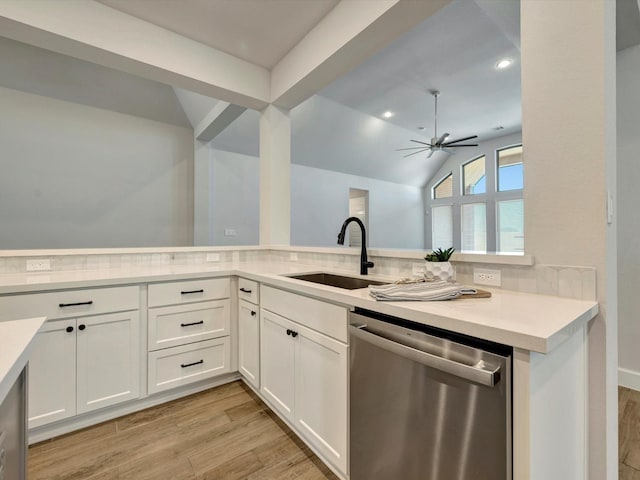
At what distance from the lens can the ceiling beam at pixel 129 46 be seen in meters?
1.95

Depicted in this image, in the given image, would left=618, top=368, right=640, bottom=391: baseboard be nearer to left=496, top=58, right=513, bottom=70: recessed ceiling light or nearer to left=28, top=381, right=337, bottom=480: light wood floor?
left=28, top=381, right=337, bottom=480: light wood floor

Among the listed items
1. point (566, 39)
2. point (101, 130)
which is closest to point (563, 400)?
point (566, 39)

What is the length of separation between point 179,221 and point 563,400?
16.2 ft

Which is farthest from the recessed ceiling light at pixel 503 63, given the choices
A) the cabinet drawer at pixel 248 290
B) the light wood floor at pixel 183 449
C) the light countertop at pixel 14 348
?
the light countertop at pixel 14 348

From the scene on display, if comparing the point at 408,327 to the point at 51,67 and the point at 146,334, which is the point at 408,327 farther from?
the point at 51,67

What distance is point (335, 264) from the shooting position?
225cm

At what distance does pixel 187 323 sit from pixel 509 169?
7731mm

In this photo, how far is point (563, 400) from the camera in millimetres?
930

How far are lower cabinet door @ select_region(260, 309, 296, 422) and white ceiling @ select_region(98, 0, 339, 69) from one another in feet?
7.26

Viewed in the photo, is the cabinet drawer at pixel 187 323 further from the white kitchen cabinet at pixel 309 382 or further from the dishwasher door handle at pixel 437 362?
the dishwasher door handle at pixel 437 362

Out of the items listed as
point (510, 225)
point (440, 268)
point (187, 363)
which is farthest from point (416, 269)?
point (510, 225)

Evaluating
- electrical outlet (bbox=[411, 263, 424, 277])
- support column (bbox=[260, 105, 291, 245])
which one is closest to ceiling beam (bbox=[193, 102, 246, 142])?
support column (bbox=[260, 105, 291, 245])

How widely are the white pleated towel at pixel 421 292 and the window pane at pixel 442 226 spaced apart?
7.92 meters

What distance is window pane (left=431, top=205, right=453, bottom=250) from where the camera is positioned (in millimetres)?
8448
